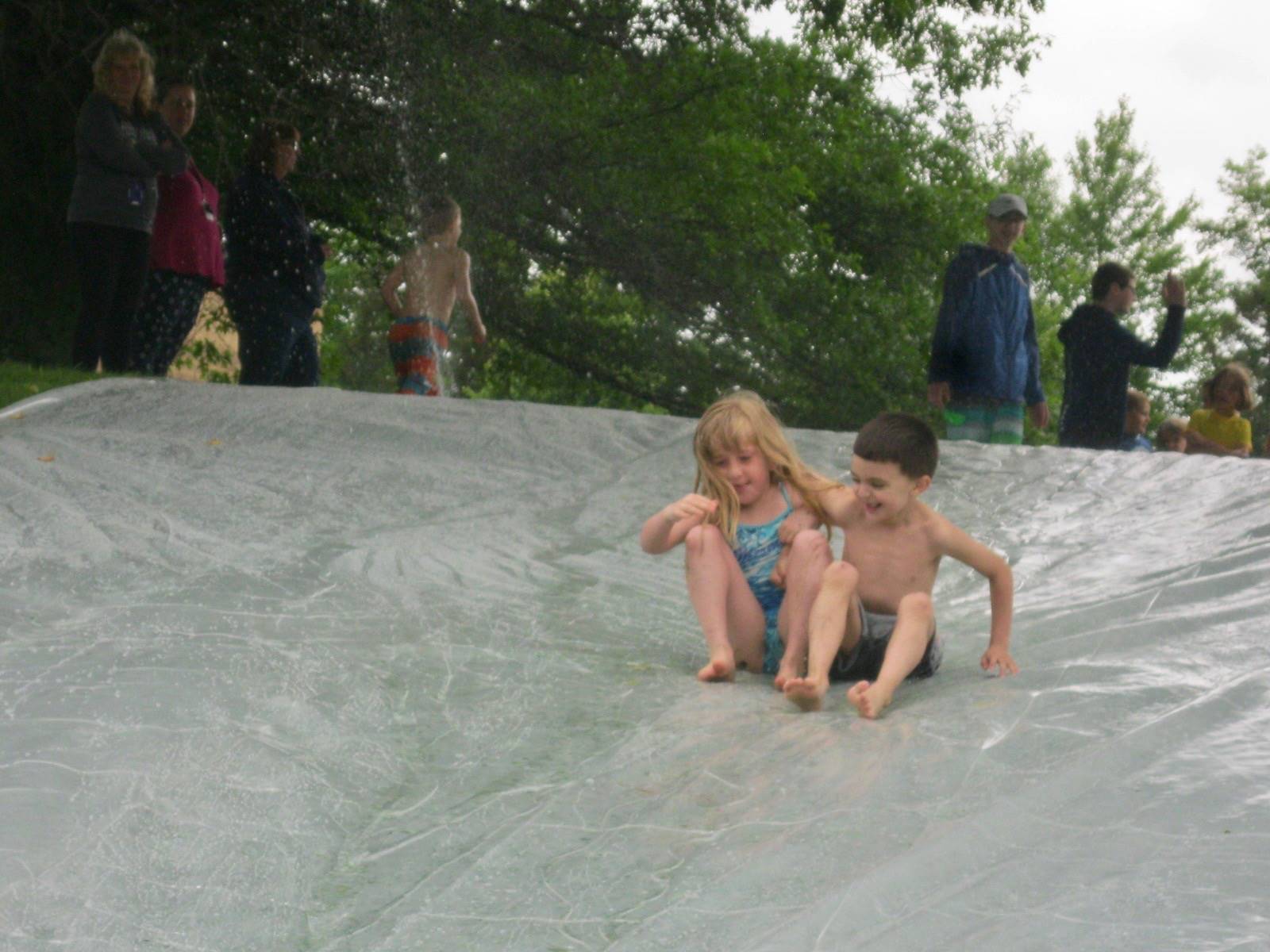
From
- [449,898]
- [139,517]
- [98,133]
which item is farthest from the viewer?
[98,133]

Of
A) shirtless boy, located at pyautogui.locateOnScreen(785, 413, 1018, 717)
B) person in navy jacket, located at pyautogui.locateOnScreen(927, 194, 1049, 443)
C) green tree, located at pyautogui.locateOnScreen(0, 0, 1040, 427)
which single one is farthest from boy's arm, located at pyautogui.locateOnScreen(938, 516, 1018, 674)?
green tree, located at pyautogui.locateOnScreen(0, 0, 1040, 427)

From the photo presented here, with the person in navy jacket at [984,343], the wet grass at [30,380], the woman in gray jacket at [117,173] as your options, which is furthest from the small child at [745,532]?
the woman in gray jacket at [117,173]

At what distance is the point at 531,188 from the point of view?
12953 mm

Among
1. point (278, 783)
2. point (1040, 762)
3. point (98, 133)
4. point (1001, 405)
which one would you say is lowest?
point (278, 783)

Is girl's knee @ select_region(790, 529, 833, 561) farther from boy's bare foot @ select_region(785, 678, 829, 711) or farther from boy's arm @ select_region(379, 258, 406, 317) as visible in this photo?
boy's arm @ select_region(379, 258, 406, 317)

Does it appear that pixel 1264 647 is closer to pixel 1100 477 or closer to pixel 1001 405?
pixel 1100 477

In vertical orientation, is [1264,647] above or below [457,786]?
above

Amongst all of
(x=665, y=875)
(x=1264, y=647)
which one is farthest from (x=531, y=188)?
(x=665, y=875)

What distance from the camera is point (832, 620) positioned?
2.78m

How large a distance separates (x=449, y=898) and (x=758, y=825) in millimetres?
406

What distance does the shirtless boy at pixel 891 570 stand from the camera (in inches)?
110

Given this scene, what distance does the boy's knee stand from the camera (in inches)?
111

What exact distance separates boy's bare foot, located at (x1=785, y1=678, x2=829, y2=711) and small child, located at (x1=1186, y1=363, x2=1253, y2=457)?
4.50 meters

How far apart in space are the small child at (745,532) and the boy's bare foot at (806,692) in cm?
31
